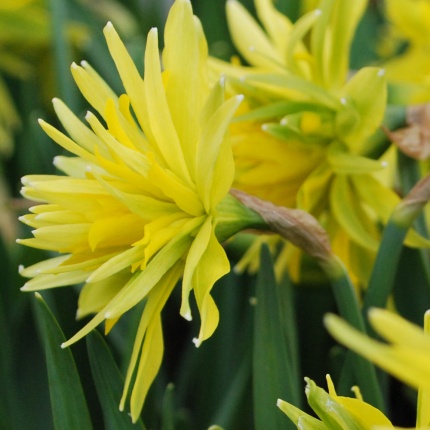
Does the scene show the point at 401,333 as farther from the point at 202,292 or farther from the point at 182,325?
the point at 182,325

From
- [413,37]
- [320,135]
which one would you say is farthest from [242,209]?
[413,37]

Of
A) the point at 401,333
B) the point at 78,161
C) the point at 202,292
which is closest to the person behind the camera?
the point at 401,333

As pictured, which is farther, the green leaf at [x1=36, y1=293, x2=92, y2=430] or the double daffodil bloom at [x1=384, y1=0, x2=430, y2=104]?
the double daffodil bloom at [x1=384, y1=0, x2=430, y2=104]

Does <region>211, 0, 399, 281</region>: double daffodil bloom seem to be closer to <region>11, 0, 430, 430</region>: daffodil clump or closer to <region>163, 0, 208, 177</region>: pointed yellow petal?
<region>11, 0, 430, 430</region>: daffodil clump

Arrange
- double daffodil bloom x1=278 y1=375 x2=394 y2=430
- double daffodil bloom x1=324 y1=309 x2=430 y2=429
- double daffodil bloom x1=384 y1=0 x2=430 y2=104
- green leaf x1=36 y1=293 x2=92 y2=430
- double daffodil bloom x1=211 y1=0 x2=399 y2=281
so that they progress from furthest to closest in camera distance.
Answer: double daffodil bloom x1=384 y1=0 x2=430 y2=104 → double daffodil bloom x1=211 y1=0 x2=399 y2=281 → green leaf x1=36 y1=293 x2=92 y2=430 → double daffodil bloom x1=278 y1=375 x2=394 y2=430 → double daffodil bloom x1=324 y1=309 x2=430 y2=429

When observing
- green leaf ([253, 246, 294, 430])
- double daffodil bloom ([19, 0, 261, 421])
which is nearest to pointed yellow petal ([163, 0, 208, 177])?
double daffodil bloom ([19, 0, 261, 421])

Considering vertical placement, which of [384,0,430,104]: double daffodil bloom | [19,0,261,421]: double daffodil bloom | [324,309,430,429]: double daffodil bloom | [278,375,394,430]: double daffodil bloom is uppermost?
[384,0,430,104]: double daffodil bloom

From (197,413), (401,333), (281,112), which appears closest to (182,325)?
(197,413)
